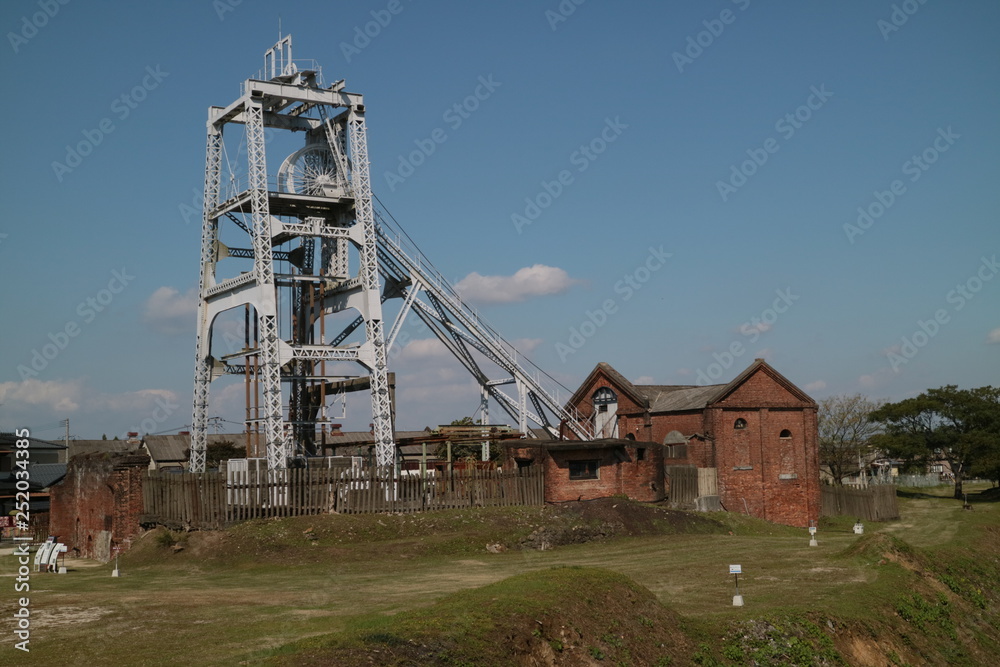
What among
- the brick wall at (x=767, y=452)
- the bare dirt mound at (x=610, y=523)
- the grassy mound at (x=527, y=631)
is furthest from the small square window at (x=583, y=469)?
the grassy mound at (x=527, y=631)

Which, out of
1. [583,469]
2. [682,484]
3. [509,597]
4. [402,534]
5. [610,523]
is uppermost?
[583,469]

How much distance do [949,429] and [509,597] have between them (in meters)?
57.4

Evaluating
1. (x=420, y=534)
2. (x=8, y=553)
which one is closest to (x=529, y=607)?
(x=420, y=534)

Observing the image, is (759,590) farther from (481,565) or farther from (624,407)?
(624,407)

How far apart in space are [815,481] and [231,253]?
28047mm

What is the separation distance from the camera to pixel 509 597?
16.4 metres

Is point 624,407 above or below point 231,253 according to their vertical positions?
below

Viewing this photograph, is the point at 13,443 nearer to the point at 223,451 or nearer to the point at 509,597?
the point at 223,451

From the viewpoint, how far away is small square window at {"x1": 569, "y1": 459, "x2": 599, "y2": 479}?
37531 mm

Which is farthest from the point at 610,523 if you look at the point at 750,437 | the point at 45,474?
the point at 45,474

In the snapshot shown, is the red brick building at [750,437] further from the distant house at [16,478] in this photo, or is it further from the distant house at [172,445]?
the distant house at [172,445]

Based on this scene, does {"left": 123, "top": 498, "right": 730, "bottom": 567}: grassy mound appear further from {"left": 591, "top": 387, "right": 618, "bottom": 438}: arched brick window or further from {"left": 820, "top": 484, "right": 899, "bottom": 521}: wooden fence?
{"left": 820, "top": 484, "right": 899, "bottom": 521}: wooden fence

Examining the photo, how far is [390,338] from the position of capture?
39.7m

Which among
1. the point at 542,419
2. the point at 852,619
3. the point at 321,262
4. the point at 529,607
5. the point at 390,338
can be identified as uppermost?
the point at 321,262
